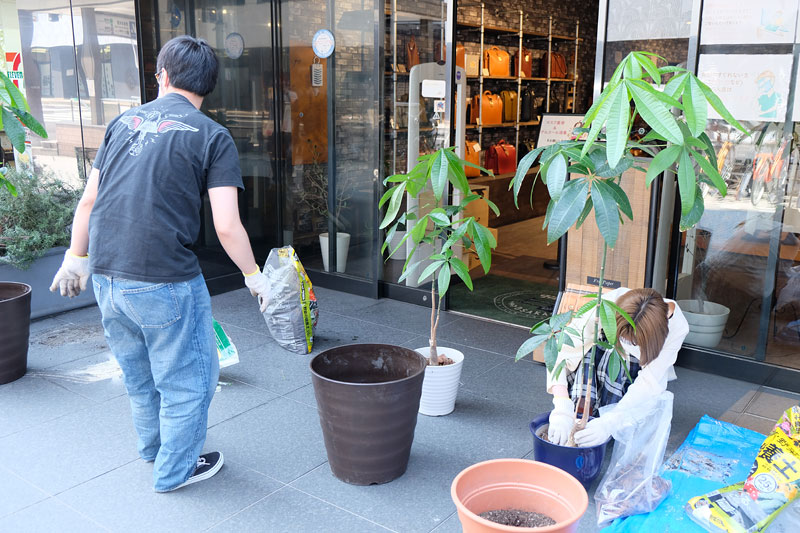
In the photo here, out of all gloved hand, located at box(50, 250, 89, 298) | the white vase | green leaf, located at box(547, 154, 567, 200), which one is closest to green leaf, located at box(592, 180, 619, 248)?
green leaf, located at box(547, 154, 567, 200)

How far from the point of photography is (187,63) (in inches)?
95.7

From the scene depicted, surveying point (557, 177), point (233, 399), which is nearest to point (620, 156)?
point (557, 177)

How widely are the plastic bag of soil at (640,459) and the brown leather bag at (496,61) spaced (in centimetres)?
607

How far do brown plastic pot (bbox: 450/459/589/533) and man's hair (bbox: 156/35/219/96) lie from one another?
62.5 inches

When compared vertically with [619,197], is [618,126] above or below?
above

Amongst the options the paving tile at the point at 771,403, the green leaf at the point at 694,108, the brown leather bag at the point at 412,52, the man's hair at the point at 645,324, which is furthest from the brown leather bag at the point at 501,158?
the green leaf at the point at 694,108

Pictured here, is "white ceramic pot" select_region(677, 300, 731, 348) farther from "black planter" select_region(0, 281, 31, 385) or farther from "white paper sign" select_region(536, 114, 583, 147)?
"black planter" select_region(0, 281, 31, 385)

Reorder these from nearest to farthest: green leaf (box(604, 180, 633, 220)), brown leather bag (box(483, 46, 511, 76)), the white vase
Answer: green leaf (box(604, 180, 633, 220)), the white vase, brown leather bag (box(483, 46, 511, 76))

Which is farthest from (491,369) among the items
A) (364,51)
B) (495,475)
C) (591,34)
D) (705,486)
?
(591,34)

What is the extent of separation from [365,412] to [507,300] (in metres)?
2.90

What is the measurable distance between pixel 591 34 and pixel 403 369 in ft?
27.6

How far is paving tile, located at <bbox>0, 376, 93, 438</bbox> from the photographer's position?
3184 mm

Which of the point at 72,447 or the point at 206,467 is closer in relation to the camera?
the point at 206,467

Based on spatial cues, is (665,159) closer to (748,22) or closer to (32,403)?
(748,22)
